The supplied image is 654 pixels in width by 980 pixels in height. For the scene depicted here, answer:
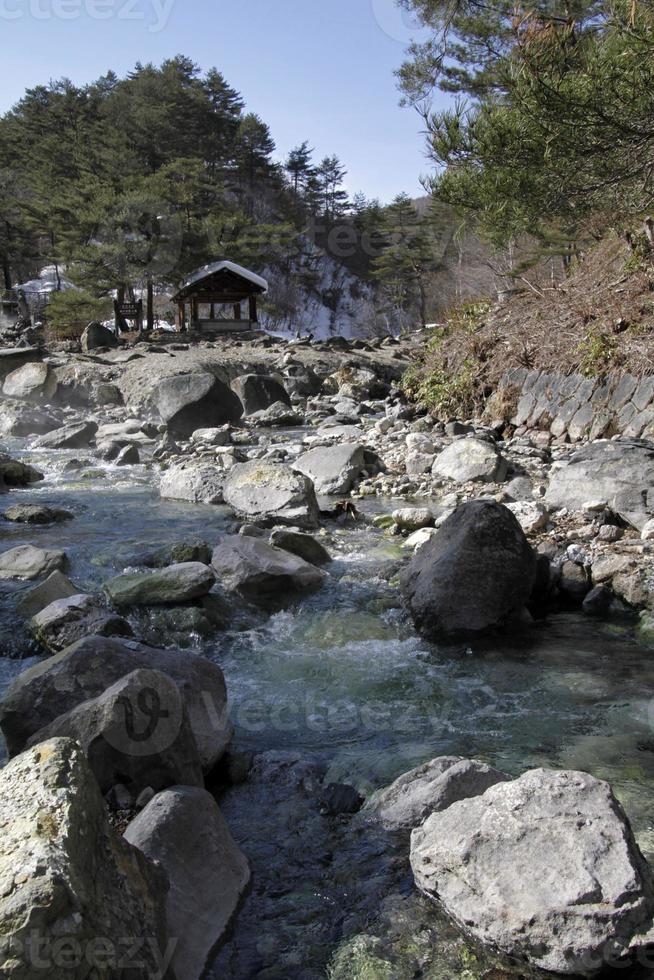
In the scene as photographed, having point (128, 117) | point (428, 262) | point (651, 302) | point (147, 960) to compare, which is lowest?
point (147, 960)

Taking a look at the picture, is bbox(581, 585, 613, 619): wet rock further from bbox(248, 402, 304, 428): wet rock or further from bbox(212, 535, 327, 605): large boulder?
bbox(248, 402, 304, 428): wet rock

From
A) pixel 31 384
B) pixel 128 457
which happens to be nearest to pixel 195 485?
pixel 128 457

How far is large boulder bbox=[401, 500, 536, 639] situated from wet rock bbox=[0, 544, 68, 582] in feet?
10.1

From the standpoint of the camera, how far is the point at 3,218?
→ 3394cm

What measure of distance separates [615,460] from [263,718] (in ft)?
16.0

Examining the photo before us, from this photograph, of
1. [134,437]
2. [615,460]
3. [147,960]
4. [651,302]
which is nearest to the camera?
A: [147,960]

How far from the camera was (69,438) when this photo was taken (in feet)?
45.9

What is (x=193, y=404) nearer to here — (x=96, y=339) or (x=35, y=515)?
(x=35, y=515)

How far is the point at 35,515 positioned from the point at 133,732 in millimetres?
5912

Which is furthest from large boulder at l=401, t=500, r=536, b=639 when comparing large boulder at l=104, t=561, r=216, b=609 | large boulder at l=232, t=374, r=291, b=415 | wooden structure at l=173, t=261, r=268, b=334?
wooden structure at l=173, t=261, r=268, b=334

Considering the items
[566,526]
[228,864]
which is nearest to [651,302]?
[566,526]

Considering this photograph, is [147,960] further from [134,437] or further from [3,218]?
[3,218]

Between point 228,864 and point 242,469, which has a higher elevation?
point 242,469

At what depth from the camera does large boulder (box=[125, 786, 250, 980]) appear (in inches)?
94.2
